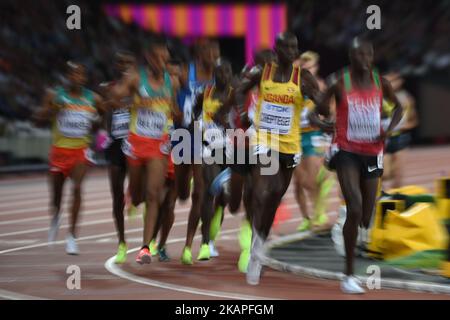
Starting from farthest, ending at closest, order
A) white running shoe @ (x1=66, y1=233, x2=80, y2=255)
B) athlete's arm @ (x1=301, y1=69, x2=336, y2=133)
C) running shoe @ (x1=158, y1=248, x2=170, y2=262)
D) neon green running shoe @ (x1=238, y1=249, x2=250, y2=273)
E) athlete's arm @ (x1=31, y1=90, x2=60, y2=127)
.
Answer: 1. athlete's arm @ (x1=31, y1=90, x2=60, y2=127)
2. white running shoe @ (x1=66, y1=233, x2=80, y2=255)
3. running shoe @ (x1=158, y1=248, x2=170, y2=262)
4. neon green running shoe @ (x1=238, y1=249, x2=250, y2=273)
5. athlete's arm @ (x1=301, y1=69, x2=336, y2=133)

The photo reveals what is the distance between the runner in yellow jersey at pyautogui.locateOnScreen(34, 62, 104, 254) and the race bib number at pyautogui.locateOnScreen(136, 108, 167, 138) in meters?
1.43

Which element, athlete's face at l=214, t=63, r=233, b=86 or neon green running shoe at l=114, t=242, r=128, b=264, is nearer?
athlete's face at l=214, t=63, r=233, b=86

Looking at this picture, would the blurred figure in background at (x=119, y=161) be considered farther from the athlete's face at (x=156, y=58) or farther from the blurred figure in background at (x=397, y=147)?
the blurred figure in background at (x=397, y=147)

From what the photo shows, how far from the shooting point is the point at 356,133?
8.06 m

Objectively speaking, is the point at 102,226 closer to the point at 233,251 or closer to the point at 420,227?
the point at 233,251

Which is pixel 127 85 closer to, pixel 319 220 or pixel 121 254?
pixel 121 254

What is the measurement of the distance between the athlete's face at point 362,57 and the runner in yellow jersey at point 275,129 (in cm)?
63

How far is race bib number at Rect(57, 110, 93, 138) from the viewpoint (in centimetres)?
1099

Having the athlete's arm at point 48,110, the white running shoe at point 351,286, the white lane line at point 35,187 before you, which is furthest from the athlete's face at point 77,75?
the white lane line at point 35,187

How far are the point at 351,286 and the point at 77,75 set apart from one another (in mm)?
4636

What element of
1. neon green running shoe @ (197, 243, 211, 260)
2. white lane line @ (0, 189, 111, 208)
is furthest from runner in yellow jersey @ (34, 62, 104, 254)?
white lane line @ (0, 189, 111, 208)

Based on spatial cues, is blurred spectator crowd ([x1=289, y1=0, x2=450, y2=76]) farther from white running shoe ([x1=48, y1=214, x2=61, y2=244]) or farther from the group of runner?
the group of runner

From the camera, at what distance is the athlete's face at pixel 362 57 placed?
7.94 metres

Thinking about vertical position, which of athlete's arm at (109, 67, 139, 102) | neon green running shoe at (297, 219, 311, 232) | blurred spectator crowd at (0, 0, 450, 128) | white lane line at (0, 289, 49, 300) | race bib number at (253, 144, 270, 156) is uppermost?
blurred spectator crowd at (0, 0, 450, 128)
